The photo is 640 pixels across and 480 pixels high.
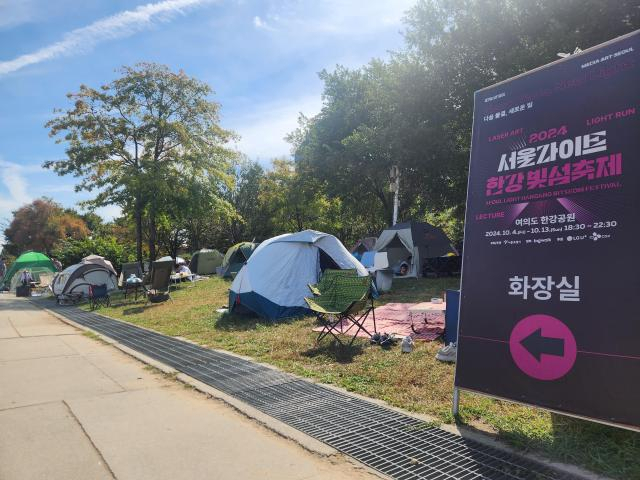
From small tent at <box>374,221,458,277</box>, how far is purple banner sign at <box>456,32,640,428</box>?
1368cm

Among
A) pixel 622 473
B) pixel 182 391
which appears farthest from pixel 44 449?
pixel 622 473

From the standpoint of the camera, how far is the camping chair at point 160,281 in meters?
14.6

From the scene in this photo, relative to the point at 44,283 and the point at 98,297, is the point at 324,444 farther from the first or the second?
the point at 44,283

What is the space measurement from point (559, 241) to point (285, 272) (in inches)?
288

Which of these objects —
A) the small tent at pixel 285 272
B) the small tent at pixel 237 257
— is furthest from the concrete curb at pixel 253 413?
the small tent at pixel 237 257

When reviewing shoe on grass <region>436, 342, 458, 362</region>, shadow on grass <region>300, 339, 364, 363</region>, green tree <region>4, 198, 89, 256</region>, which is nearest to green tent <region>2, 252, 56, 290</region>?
green tree <region>4, 198, 89, 256</region>

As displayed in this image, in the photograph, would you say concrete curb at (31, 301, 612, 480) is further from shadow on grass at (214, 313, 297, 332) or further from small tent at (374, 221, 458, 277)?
small tent at (374, 221, 458, 277)

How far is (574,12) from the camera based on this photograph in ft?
39.3

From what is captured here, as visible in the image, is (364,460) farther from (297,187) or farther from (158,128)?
(297,187)

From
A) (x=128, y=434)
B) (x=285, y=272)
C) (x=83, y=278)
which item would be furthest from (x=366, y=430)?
(x=83, y=278)

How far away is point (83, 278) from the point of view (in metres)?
18.5

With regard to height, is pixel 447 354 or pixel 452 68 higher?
pixel 452 68

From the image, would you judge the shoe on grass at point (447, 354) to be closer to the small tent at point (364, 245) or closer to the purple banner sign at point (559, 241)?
the purple banner sign at point (559, 241)

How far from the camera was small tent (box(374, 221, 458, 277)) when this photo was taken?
17609 mm
